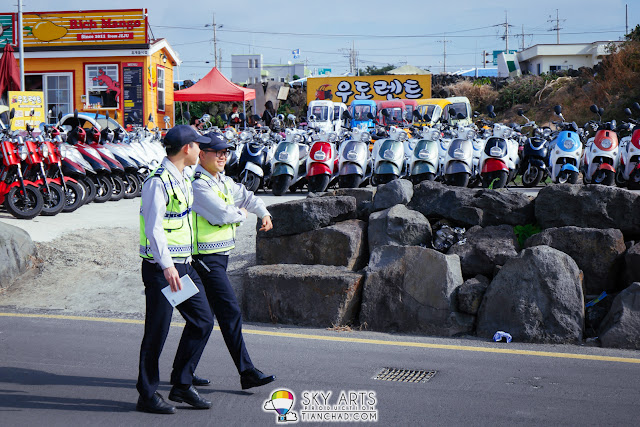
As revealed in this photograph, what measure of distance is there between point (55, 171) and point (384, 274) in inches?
318

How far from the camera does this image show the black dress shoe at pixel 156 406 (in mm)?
4340

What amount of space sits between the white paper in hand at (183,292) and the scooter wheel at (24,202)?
27.2 ft

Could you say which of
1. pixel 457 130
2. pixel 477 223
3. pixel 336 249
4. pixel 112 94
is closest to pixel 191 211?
pixel 336 249

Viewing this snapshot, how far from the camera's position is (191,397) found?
4.43m

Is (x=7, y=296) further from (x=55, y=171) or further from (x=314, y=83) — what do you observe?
(x=314, y=83)

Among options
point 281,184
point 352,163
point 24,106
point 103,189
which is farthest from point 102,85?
point 352,163

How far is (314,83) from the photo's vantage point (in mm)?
37469

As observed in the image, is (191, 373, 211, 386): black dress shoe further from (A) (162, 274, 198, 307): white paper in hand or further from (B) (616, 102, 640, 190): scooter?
(B) (616, 102, 640, 190): scooter

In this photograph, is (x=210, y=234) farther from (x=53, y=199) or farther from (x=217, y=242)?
(x=53, y=199)

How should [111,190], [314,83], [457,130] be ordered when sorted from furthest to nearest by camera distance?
[314,83] < [457,130] < [111,190]

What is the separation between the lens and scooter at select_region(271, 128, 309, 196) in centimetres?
1566

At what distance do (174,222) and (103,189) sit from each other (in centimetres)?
1088

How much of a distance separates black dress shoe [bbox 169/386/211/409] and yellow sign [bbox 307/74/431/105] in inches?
1307

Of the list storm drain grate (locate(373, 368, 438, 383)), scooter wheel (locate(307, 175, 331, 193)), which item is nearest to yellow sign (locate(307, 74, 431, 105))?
scooter wheel (locate(307, 175, 331, 193))
